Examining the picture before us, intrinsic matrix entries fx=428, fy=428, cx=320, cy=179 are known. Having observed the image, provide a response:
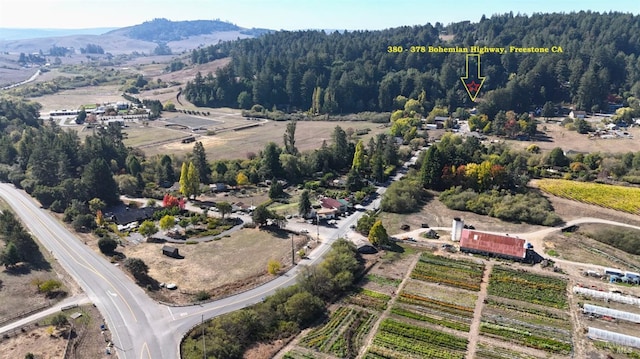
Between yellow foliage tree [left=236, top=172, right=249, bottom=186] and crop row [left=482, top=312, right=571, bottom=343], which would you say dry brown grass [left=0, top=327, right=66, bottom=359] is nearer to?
crop row [left=482, top=312, right=571, bottom=343]

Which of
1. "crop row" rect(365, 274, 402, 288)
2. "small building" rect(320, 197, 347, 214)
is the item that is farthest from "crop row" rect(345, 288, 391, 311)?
"small building" rect(320, 197, 347, 214)

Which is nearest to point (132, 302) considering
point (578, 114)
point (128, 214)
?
point (128, 214)

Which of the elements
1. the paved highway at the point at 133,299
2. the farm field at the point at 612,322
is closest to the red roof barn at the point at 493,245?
the farm field at the point at 612,322

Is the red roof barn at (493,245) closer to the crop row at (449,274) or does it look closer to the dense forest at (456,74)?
the crop row at (449,274)

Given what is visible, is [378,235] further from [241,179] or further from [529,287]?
[241,179]

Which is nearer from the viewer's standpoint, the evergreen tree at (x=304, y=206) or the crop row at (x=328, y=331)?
the crop row at (x=328, y=331)

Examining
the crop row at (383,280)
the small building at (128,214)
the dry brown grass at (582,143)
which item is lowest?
the crop row at (383,280)
